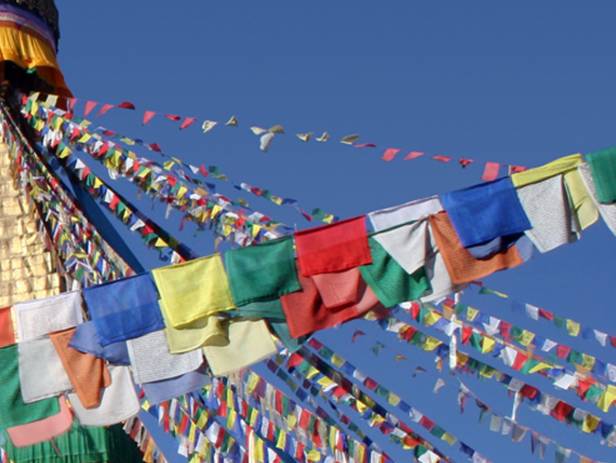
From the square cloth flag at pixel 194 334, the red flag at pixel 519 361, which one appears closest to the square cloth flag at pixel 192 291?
the square cloth flag at pixel 194 334

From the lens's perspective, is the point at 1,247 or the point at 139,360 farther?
the point at 1,247

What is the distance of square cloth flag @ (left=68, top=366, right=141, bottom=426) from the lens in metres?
7.89

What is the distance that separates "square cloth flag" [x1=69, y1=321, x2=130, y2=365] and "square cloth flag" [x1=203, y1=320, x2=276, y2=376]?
489mm

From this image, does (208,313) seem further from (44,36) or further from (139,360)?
(44,36)

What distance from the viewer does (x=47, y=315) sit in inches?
310

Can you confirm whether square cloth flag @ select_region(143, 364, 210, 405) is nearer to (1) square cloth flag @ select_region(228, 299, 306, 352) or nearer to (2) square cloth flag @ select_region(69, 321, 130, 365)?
(2) square cloth flag @ select_region(69, 321, 130, 365)

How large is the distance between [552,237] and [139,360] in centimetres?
251

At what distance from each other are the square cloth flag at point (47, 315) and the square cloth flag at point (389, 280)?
5.71ft

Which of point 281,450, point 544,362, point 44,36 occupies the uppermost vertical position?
point 44,36

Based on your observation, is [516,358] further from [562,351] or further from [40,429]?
[40,429]

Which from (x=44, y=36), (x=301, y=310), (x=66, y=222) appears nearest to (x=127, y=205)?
(x=66, y=222)

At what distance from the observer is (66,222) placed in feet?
34.5

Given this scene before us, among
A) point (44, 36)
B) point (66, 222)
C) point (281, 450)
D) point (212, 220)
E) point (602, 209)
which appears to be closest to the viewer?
point (602, 209)

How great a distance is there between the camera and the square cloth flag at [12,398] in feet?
25.5
